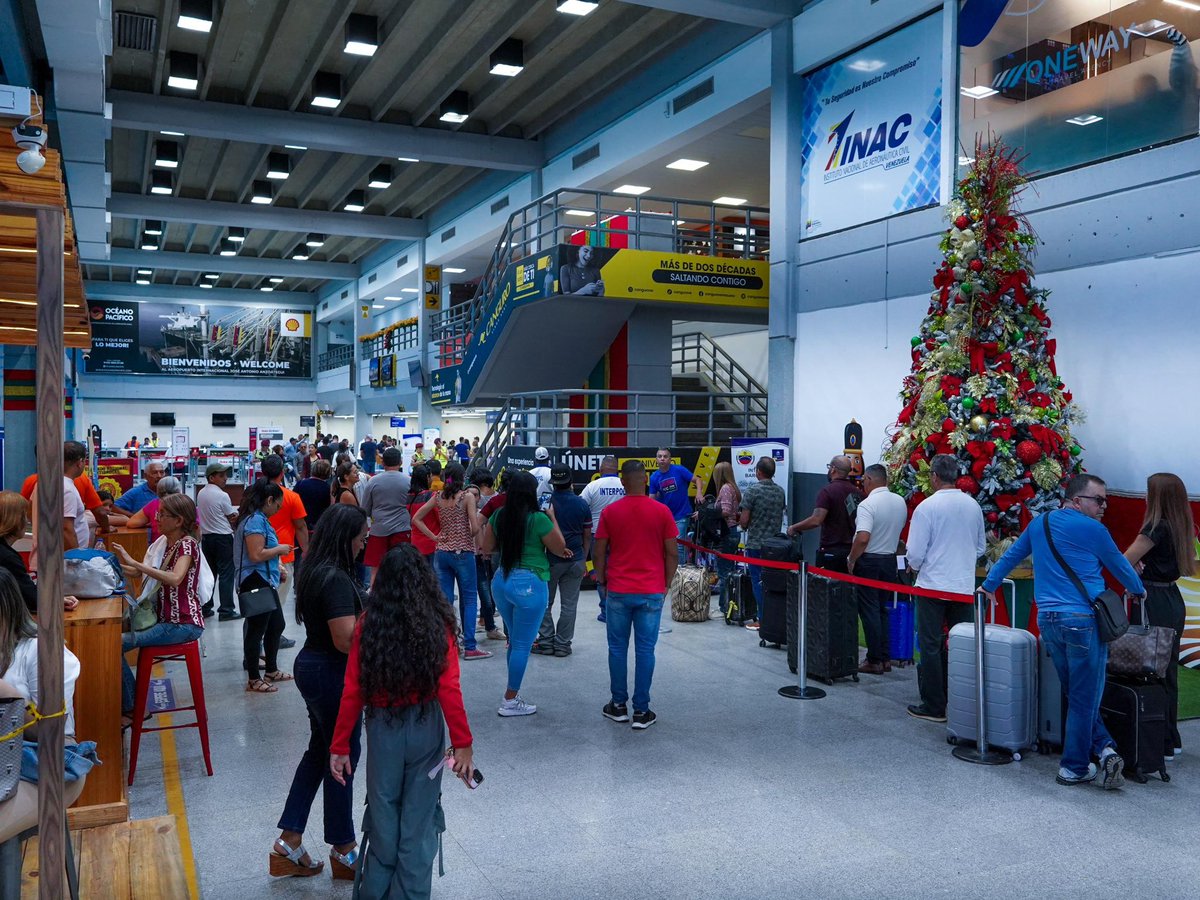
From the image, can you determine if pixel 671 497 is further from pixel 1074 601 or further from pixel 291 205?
pixel 291 205

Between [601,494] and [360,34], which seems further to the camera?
[360,34]

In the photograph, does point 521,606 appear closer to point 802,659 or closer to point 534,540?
point 534,540

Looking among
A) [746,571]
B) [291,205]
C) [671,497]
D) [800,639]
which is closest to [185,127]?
[291,205]

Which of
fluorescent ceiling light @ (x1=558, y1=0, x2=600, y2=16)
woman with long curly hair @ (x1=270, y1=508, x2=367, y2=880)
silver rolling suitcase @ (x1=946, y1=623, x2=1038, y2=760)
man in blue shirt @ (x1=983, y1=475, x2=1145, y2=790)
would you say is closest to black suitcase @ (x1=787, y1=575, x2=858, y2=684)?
silver rolling suitcase @ (x1=946, y1=623, x2=1038, y2=760)

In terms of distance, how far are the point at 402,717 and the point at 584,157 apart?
50.6 feet

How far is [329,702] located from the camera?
12.4 feet

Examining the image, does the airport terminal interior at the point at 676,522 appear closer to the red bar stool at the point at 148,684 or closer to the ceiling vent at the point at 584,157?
the red bar stool at the point at 148,684

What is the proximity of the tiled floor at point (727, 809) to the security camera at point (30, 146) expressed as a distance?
2.81 metres

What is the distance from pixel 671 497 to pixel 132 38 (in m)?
10.1

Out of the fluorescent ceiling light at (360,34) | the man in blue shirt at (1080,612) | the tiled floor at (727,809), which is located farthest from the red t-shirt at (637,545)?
the fluorescent ceiling light at (360,34)

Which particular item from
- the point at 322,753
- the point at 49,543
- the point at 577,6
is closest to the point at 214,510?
the point at 322,753

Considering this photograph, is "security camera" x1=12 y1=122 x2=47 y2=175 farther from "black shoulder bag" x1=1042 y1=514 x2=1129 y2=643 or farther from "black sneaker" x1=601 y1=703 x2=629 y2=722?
"black shoulder bag" x1=1042 y1=514 x2=1129 y2=643

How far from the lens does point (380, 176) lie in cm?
2117

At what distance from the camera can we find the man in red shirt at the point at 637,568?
5.97m
